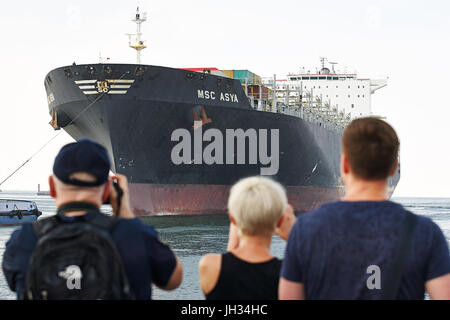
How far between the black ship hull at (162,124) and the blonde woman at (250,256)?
20.4m

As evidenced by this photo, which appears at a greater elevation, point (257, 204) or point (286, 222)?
point (257, 204)

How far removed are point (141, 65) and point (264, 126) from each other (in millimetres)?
5893

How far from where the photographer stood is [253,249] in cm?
276

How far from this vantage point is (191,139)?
78.8ft

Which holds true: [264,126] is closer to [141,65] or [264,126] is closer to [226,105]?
[226,105]

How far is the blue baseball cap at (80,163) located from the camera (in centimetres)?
248

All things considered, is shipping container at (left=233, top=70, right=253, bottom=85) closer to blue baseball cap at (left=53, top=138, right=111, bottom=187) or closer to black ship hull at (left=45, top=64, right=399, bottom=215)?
black ship hull at (left=45, top=64, right=399, bottom=215)

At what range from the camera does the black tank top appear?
2.68 metres

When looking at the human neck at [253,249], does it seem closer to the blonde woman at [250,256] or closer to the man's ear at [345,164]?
the blonde woman at [250,256]

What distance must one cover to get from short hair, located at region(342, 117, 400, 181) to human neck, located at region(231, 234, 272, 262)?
518mm

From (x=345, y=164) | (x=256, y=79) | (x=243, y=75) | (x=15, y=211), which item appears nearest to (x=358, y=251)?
(x=345, y=164)

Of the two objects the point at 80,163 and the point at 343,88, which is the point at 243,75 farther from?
the point at 80,163

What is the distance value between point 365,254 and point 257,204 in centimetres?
49

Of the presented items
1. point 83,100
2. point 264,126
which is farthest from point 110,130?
point 264,126
